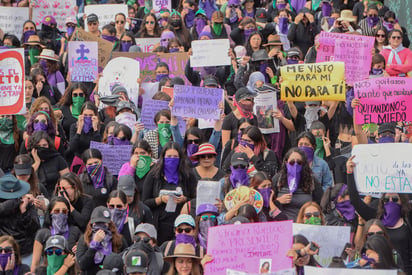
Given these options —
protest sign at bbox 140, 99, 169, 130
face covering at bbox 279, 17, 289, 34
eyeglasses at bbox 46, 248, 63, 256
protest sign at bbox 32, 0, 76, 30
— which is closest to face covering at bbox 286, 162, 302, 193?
eyeglasses at bbox 46, 248, 63, 256

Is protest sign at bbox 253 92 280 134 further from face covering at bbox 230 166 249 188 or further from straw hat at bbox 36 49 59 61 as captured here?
straw hat at bbox 36 49 59 61

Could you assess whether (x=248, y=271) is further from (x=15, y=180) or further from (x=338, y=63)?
(x=338, y=63)

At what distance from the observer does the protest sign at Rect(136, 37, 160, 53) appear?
2094 cm

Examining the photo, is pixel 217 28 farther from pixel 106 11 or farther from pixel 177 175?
pixel 177 175

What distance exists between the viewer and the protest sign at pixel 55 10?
75.0 ft

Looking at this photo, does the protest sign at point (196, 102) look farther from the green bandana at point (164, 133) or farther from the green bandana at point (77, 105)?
the green bandana at point (77, 105)

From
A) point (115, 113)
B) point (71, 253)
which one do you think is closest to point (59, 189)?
point (71, 253)

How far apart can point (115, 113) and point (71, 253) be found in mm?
4602

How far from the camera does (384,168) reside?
43.5ft

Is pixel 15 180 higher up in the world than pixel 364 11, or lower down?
lower down

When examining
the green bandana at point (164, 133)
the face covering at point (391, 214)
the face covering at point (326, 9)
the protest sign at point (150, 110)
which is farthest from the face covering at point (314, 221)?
the face covering at point (326, 9)

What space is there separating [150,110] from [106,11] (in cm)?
642

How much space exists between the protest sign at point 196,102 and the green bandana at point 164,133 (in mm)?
191

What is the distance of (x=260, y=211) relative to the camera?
13.4 meters
